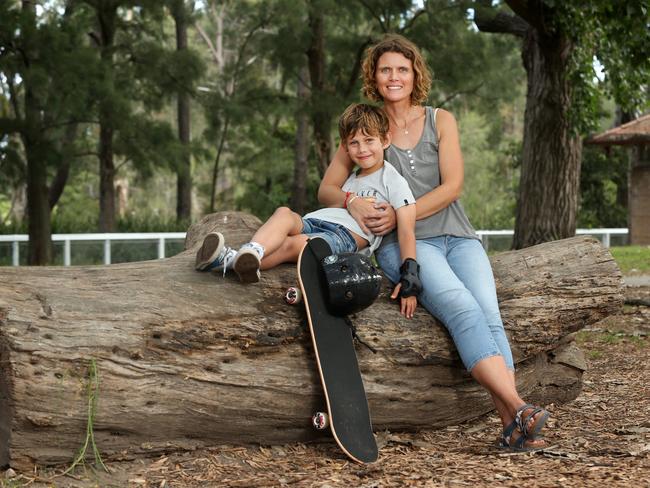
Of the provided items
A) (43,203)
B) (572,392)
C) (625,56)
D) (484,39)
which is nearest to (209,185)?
(484,39)

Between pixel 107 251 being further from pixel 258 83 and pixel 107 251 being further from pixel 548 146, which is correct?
pixel 258 83

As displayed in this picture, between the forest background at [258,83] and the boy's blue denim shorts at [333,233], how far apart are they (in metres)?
5.93

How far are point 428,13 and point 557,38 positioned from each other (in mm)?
9913

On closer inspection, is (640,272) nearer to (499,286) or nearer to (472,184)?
(499,286)

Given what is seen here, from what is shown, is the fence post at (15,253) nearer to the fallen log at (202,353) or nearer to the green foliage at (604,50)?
the green foliage at (604,50)

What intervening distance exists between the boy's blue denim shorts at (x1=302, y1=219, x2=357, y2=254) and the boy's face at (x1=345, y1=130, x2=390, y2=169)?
38 cm

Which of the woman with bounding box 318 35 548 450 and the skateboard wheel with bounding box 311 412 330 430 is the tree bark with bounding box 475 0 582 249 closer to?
the woman with bounding box 318 35 548 450

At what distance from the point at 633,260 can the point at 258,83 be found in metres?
14.2

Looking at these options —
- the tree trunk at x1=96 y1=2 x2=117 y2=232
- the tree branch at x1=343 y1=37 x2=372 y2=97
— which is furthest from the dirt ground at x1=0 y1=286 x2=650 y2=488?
the tree branch at x1=343 y1=37 x2=372 y2=97

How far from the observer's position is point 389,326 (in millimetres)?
4855

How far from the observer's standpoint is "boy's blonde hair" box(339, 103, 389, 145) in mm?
4867

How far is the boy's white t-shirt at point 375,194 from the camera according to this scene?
484cm

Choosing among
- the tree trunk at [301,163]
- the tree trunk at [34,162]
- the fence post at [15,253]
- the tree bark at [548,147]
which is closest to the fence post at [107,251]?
the tree trunk at [34,162]

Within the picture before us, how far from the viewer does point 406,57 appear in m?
5.08
